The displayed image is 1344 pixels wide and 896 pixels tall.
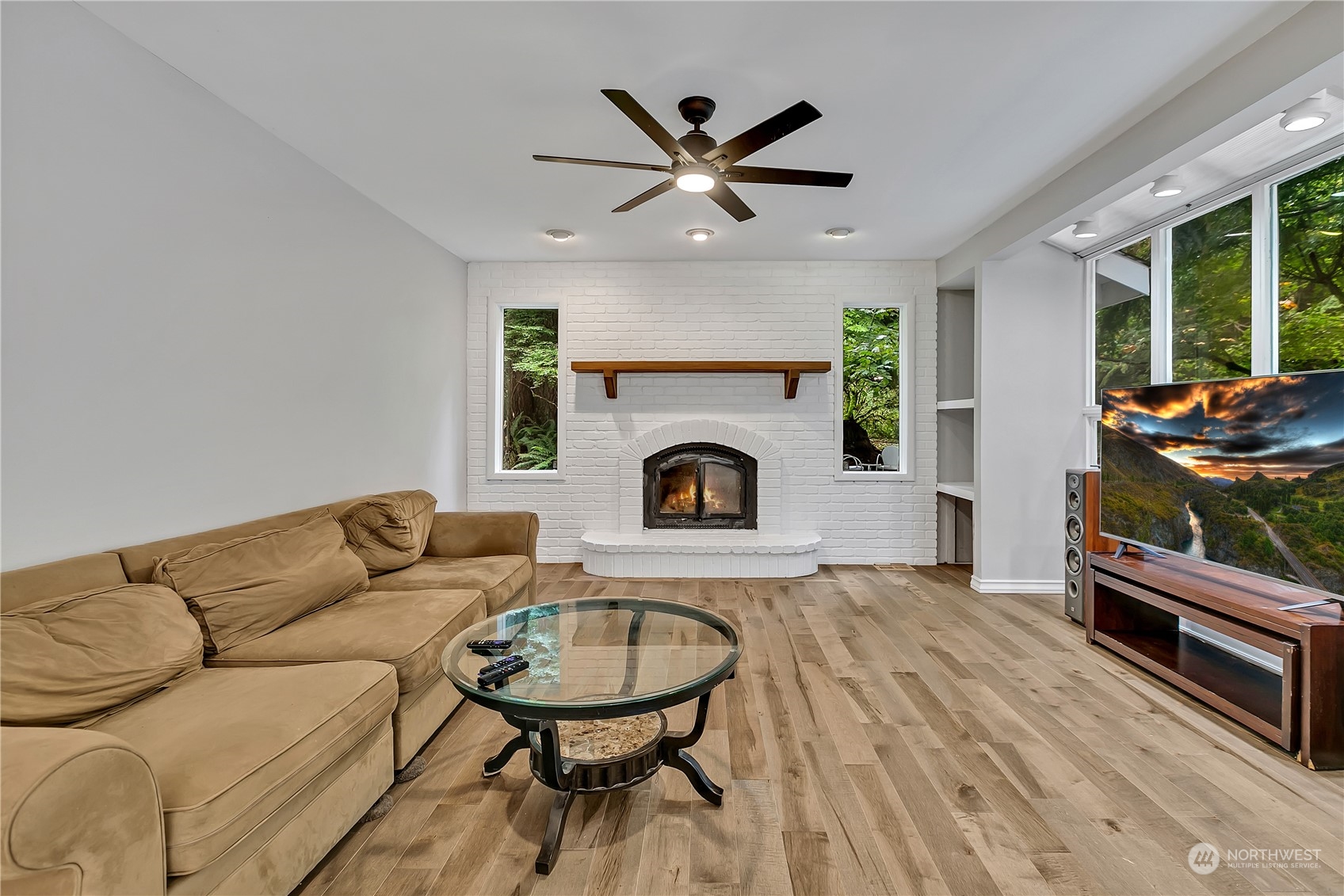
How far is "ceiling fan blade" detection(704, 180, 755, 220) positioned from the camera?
109 inches

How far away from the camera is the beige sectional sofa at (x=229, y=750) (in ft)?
3.48

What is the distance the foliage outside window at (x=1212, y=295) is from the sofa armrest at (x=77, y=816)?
438cm

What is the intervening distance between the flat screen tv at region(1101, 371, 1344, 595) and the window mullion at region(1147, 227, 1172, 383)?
0.66 meters

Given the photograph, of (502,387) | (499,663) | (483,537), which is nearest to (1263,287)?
(499,663)

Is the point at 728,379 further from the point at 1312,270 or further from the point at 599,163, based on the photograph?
the point at 1312,270

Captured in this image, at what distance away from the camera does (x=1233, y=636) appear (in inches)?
96.6

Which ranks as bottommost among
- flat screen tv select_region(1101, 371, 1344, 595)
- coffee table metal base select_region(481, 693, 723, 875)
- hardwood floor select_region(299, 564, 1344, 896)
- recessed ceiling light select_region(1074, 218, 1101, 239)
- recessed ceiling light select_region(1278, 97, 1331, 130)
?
hardwood floor select_region(299, 564, 1344, 896)

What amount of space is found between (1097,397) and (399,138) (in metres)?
4.61

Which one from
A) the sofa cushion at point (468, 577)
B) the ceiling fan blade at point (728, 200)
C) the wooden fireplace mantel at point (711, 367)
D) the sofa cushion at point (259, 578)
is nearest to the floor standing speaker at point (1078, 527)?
the wooden fireplace mantel at point (711, 367)

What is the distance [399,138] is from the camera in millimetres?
2975

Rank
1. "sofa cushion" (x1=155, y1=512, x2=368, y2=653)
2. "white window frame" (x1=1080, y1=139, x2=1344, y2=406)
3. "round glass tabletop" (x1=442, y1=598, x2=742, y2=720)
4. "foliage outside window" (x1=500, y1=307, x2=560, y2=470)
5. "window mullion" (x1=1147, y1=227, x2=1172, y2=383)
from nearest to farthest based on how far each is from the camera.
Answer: "round glass tabletop" (x1=442, y1=598, x2=742, y2=720) → "sofa cushion" (x1=155, y1=512, x2=368, y2=653) → "white window frame" (x1=1080, y1=139, x2=1344, y2=406) → "window mullion" (x1=1147, y1=227, x2=1172, y2=383) → "foliage outside window" (x1=500, y1=307, x2=560, y2=470)

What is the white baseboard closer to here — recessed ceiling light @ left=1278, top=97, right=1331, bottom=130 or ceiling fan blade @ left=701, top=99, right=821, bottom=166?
recessed ceiling light @ left=1278, top=97, right=1331, bottom=130

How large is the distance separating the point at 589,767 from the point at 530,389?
13.8ft

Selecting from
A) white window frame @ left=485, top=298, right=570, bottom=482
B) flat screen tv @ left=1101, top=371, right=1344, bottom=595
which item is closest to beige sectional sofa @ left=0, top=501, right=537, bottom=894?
white window frame @ left=485, top=298, right=570, bottom=482
